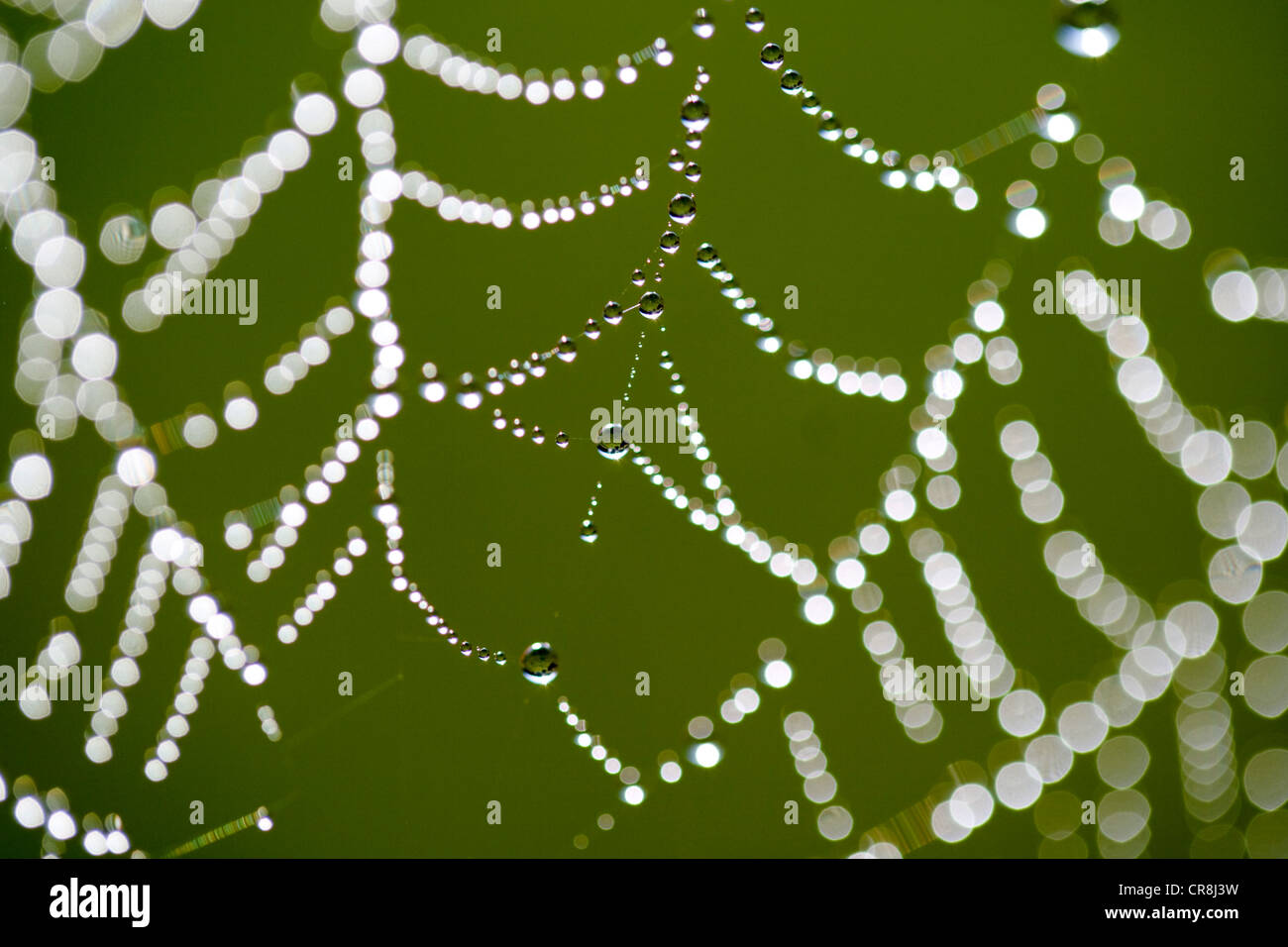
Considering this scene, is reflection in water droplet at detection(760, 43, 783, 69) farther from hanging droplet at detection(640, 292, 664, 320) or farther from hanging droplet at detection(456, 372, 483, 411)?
hanging droplet at detection(456, 372, 483, 411)

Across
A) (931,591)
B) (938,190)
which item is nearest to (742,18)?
(938,190)

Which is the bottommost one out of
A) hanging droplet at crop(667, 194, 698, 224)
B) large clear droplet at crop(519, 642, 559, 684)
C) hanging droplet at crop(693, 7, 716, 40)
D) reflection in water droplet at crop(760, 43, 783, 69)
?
large clear droplet at crop(519, 642, 559, 684)

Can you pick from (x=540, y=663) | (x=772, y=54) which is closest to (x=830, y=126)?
(x=772, y=54)

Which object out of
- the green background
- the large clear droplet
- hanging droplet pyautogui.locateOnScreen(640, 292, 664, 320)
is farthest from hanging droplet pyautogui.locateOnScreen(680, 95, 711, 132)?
the large clear droplet

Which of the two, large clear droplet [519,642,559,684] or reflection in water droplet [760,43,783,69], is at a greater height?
reflection in water droplet [760,43,783,69]

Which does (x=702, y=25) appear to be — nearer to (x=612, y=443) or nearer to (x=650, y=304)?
(x=650, y=304)
